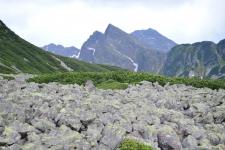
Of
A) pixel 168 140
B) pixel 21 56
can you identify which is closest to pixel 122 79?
pixel 168 140

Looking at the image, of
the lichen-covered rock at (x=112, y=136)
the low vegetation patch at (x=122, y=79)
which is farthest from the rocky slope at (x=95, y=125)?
the low vegetation patch at (x=122, y=79)

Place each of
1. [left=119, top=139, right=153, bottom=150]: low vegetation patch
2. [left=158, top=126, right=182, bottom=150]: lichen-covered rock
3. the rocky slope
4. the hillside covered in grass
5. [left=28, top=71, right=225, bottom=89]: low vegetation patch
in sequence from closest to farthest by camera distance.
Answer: the rocky slope, [left=119, top=139, right=153, bottom=150]: low vegetation patch, [left=158, top=126, right=182, bottom=150]: lichen-covered rock, [left=28, top=71, right=225, bottom=89]: low vegetation patch, the hillside covered in grass

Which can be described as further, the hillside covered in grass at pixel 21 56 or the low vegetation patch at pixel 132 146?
the hillside covered in grass at pixel 21 56

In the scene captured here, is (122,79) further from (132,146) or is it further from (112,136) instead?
(132,146)

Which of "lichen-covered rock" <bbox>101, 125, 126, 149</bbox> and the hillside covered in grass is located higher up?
the hillside covered in grass

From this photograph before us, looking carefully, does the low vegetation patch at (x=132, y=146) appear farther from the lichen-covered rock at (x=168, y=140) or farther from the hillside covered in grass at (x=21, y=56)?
the hillside covered in grass at (x=21, y=56)

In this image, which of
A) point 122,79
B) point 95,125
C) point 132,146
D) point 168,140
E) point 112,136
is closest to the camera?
point 132,146

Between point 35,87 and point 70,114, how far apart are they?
10.8m

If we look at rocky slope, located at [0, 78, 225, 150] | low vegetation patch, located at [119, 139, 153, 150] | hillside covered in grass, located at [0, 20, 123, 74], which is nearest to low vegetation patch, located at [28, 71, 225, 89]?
rocky slope, located at [0, 78, 225, 150]

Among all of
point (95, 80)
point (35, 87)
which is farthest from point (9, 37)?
point (35, 87)

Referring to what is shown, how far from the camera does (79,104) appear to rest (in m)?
21.6

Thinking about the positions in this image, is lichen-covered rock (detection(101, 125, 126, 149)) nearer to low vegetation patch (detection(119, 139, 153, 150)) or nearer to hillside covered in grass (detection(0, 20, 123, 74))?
low vegetation patch (detection(119, 139, 153, 150))

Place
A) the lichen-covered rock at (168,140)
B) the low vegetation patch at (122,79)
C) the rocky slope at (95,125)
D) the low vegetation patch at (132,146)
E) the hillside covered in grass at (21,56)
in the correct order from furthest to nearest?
the hillside covered in grass at (21,56), the low vegetation patch at (122,79), the lichen-covered rock at (168,140), the low vegetation patch at (132,146), the rocky slope at (95,125)

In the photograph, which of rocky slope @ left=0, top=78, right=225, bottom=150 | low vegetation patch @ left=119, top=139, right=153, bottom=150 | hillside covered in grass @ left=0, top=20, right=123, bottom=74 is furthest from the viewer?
hillside covered in grass @ left=0, top=20, right=123, bottom=74
